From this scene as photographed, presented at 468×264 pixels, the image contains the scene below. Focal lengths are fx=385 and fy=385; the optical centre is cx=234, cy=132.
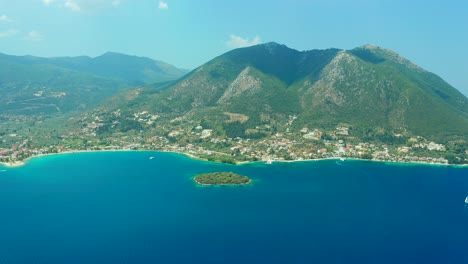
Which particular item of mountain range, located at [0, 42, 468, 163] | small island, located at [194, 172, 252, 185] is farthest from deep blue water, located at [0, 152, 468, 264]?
mountain range, located at [0, 42, 468, 163]

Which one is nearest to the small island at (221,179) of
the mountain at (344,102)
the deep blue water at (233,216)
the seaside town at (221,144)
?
the deep blue water at (233,216)

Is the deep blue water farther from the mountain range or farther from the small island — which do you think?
the mountain range

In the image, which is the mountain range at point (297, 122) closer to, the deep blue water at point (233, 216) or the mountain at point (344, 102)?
the mountain at point (344, 102)

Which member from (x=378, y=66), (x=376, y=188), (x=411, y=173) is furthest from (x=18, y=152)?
(x=378, y=66)

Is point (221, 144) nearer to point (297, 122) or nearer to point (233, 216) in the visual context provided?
point (297, 122)

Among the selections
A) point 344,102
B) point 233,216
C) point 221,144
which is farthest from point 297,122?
point 233,216

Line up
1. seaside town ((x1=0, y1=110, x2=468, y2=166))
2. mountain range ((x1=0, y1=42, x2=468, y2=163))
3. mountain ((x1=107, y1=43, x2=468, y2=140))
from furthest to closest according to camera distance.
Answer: mountain ((x1=107, y1=43, x2=468, y2=140)), mountain range ((x1=0, y1=42, x2=468, y2=163)), seaside town ((x1=0, y1=110, x2=468, y2=166))
